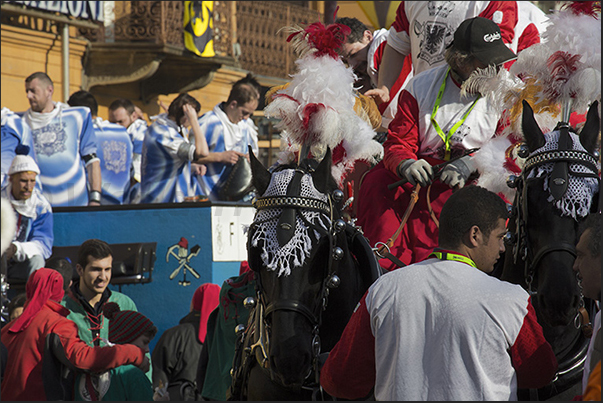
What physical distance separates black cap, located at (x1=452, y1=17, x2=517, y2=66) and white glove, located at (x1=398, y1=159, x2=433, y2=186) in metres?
0.64

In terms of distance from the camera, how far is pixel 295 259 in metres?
3.88

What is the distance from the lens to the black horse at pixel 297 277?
3.81 metres

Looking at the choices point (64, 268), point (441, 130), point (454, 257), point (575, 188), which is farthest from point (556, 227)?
point (64, 268)

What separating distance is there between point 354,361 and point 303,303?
629 millimetres

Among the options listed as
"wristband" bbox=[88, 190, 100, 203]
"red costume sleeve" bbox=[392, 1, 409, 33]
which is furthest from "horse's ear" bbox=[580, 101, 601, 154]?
"wristband" bbox=[88, 190, 100, 203]

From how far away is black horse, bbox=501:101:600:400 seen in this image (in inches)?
149

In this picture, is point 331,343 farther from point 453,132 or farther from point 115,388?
point 115,388

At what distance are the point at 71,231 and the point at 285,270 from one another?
225 inches

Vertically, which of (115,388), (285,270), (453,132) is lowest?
(115,388)

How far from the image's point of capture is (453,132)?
509 centimetres

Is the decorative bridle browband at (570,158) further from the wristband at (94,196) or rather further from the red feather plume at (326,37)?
the wristband at (94,196)

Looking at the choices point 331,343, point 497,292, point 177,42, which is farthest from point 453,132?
point 177,42

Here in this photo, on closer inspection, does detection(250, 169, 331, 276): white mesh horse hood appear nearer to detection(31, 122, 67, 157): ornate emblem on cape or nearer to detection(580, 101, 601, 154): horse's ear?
detection(580, 101, 601, 154): horse's ear

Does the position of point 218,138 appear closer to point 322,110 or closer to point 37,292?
point 37,292
